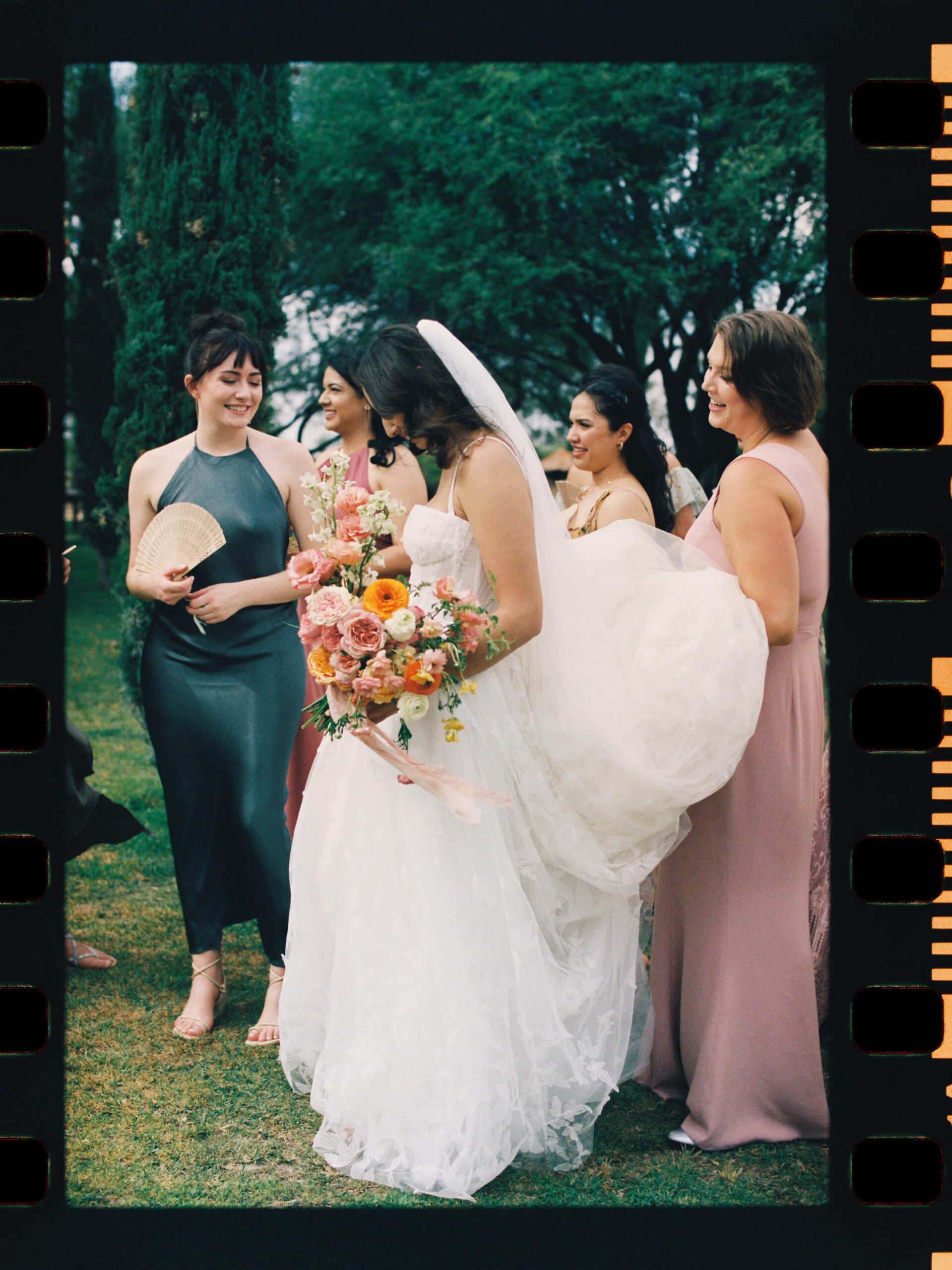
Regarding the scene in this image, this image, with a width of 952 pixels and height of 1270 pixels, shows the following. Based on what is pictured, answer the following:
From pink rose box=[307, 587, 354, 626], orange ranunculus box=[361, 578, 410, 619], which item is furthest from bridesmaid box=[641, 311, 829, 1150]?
pink rose box=[307, 587, 354, 626]

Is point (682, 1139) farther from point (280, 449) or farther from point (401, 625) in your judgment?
point (280, 449)

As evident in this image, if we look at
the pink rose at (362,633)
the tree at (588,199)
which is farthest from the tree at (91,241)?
the pink rose at (362,633)

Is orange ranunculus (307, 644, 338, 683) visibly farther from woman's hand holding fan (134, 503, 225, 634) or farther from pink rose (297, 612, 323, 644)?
woman's hand holding fan (134, 503, 225, 634)

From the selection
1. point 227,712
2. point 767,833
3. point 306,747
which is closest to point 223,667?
point 227,712

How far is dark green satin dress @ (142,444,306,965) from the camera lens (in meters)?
3.80

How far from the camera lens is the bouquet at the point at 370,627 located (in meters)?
2.59

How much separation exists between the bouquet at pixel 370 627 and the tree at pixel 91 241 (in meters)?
8.03

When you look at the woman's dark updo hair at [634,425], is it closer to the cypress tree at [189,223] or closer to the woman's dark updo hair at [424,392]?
the woman's dark updo hair at [424,392]

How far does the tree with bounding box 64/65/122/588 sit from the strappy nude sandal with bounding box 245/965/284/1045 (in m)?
7.23

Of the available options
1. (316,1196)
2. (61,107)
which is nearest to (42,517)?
(61,107)

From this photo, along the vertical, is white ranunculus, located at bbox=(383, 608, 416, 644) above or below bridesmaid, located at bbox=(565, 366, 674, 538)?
below

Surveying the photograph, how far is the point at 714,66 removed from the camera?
12.8m

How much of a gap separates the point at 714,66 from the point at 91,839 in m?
12.4

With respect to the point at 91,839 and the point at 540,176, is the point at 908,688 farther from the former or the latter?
the point at 540,176
